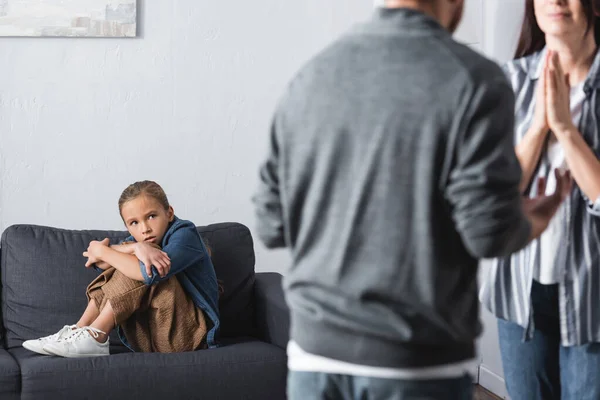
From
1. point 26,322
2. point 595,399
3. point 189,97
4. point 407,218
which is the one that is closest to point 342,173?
point 407,218

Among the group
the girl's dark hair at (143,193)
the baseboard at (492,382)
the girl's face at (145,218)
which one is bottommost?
the baseboard at (492,382)

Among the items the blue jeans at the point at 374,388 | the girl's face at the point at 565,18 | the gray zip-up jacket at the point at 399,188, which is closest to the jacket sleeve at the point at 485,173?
the gray zip-up jacket at the point at 399,188

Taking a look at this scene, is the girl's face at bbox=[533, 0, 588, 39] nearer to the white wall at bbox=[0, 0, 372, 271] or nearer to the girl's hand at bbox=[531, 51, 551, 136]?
the girl's hand at bbox=[531, 51, 551, 136]

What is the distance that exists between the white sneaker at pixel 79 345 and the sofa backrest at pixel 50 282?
0.77ft

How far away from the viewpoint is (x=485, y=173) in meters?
1.16

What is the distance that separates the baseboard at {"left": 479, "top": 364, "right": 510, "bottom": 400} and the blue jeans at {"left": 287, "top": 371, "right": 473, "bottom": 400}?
2.45 metres

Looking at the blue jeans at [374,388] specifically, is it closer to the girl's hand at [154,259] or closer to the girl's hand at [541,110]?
the girl's hand at [541,110]

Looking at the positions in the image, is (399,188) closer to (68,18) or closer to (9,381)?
(9,381)

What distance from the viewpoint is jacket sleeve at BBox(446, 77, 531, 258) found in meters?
1.16

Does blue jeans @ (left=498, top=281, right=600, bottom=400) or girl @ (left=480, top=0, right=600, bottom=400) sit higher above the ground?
girl @ (left=480, top=0, right=600, bottom=400)

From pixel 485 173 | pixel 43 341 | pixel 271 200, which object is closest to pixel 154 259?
pixel 43 341

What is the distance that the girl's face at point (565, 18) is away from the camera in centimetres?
168

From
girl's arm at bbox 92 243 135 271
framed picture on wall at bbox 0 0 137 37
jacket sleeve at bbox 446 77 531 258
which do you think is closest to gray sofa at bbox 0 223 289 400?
girl's arm at bbox 92 243 135 271

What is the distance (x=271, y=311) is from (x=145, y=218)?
0.58m
